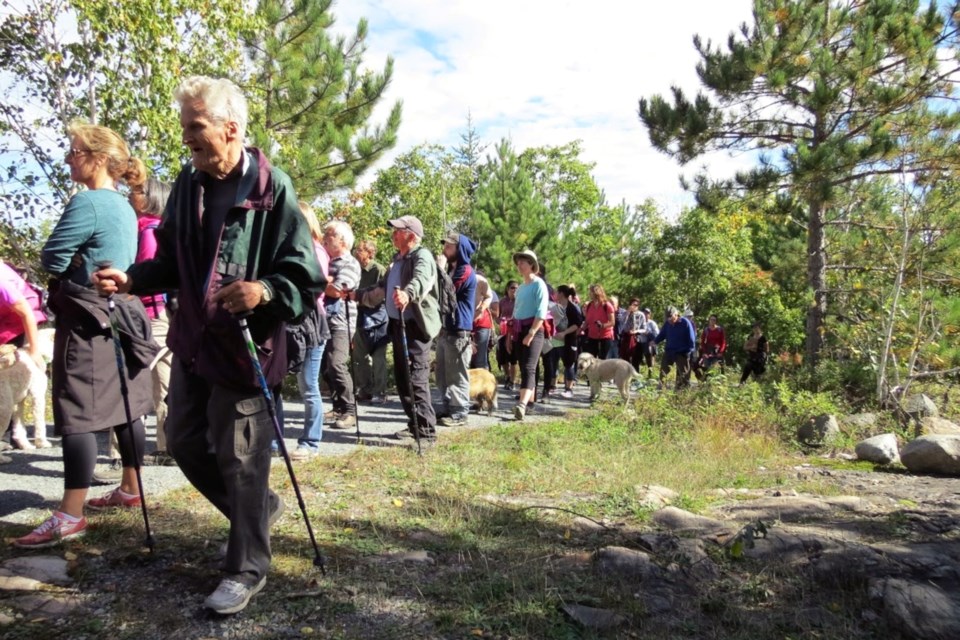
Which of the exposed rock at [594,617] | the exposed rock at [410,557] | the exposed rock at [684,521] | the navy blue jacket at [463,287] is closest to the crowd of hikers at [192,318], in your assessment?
the exposed rock at [410,557]

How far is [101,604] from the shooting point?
2.80 meters

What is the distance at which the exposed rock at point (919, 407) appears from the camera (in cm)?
861

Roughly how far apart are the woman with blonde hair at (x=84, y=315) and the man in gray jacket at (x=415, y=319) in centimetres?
242

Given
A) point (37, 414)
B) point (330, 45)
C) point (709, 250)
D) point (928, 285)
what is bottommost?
point (37, 414)

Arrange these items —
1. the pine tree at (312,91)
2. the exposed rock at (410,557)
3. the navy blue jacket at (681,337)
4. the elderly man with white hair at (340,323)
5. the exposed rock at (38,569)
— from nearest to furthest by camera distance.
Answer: the exposed rock at (38,569), the exposed rock at (410,557), the elderly man with white hair at (340,323), the navy blue jacket at (681,337), the pine tree at (312,91)

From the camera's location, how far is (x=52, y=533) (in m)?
3.30

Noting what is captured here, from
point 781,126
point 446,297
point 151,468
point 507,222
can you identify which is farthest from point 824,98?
point 507,222

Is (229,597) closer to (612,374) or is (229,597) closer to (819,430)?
(819,430)

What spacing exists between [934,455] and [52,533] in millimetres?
6773

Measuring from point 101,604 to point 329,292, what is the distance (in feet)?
11.1

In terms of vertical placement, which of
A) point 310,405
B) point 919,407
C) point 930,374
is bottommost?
point 919,407

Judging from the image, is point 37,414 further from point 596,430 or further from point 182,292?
point 596,430

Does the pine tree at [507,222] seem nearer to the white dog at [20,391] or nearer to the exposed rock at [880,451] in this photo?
the exposed rock at [880,451]

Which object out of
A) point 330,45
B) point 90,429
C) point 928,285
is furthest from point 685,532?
point 330,45
